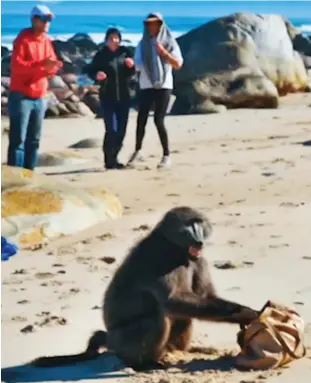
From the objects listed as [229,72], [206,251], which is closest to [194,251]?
[206,251]

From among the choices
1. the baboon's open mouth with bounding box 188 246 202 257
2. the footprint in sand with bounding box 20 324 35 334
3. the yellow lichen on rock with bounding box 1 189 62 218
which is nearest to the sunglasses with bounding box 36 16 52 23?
the yellow lichen on rock with bounding box 1 189 62 218

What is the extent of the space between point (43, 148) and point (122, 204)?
477 centimetres

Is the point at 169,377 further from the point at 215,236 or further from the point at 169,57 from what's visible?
the point at 169,57

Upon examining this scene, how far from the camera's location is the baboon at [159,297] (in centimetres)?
543

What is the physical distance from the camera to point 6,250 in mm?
7832

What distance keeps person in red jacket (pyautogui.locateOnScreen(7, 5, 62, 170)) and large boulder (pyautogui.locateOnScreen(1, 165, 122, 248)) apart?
1.13m

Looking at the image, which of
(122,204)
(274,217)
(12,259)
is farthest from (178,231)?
(122,204)

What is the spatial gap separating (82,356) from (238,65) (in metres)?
14.7

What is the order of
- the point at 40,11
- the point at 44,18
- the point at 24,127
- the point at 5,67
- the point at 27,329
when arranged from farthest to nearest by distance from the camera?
the point at 5,67, the point at 24,127, the point at 44,18, the point at 40,11, the point at 27,329

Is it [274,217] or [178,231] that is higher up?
[178,231]

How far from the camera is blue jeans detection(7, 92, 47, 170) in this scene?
10531 mm

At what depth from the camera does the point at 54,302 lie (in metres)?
6.69

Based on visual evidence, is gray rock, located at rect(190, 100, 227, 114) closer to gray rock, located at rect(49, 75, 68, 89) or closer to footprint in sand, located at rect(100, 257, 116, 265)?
gray rock, located at rect(49, 75, 68, 89)

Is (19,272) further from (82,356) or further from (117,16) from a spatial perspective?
(117,16)
